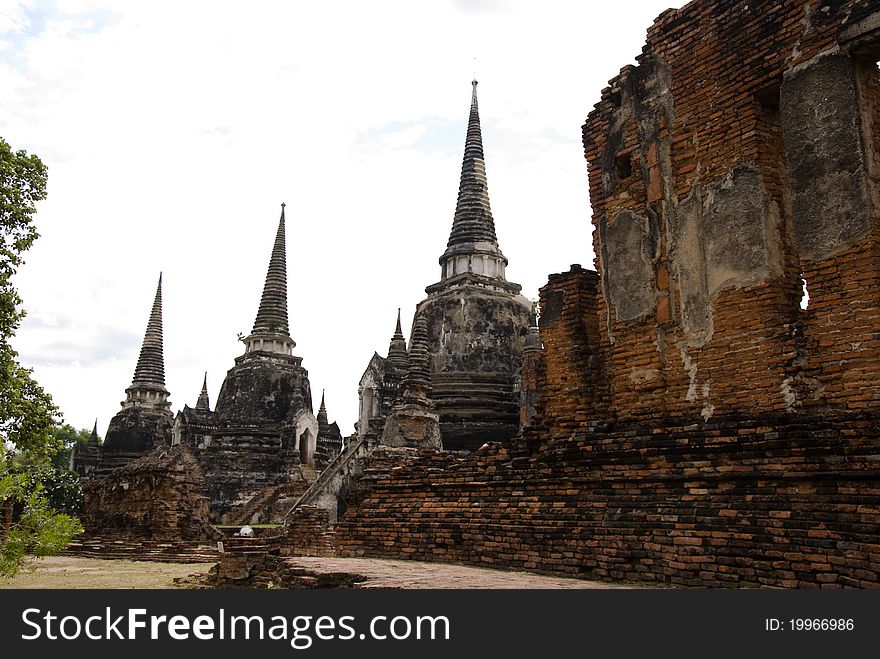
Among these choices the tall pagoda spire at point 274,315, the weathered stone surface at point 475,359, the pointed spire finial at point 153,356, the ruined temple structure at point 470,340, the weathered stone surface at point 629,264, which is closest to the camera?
the weathered stone surface at point 629,264

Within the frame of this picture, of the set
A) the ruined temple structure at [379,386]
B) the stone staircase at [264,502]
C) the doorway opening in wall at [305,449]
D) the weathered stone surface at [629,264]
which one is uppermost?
the ruined temple structure at [379,386]

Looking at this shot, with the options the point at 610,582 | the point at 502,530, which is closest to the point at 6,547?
the point at 502,530

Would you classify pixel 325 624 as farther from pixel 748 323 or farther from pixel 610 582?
pixel 748 323

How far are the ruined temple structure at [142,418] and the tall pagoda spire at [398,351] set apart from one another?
1245 centimetres

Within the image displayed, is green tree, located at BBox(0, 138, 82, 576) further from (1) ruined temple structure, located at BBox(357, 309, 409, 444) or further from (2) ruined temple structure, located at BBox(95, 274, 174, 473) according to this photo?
(2) ruined temple structure, located at BBox(95, 274, 174, 473)

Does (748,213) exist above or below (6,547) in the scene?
above

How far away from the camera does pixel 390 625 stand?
4.70 meters

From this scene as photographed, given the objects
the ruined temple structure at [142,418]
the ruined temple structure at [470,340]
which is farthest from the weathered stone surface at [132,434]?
the ruined temple structure at [470,340]

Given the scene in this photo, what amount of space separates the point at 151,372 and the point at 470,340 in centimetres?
1922

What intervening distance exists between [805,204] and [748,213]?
0.64 metres

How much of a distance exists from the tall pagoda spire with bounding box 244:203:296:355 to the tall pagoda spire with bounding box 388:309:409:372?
6276 millimetres

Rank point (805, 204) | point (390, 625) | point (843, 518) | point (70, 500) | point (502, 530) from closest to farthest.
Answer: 1. point (390, 625)
2. point (843, 518)
3. point (805, 204)
4. point (502, 530)
5. point (70, 500)

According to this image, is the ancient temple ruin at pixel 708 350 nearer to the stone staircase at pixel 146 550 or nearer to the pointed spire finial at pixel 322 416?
the stone staircase at pixel 146 550

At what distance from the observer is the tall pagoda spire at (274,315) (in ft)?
110
